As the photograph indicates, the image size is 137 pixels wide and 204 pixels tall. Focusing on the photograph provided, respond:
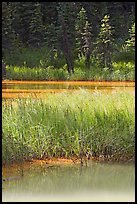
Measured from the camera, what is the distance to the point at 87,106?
10.5 meters

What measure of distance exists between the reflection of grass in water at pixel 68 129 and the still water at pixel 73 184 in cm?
32

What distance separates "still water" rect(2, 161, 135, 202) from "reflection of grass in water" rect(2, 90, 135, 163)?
1.05 feet

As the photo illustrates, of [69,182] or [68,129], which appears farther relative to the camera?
[68,129]

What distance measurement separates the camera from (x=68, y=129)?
9945 mm

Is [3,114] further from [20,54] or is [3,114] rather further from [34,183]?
[20,54]

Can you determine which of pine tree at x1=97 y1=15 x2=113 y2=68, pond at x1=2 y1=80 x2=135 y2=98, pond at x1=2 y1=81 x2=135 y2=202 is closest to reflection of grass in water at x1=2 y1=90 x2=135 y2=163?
pond at x1=2 y1=81 x2=135 y2=202

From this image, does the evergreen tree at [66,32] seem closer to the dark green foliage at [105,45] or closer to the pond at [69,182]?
the dark green foliage at [105,45]

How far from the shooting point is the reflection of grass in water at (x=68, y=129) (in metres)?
9.64

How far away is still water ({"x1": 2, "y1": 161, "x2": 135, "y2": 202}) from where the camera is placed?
26.2 ft

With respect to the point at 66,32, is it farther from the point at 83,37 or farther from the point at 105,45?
the point at 105,45

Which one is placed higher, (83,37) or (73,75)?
(83,37)

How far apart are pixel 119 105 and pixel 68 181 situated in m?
2.25

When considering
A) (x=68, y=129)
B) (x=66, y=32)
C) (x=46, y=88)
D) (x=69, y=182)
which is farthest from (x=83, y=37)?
(x=69, y=182)

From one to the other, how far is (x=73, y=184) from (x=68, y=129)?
1.49 meters
